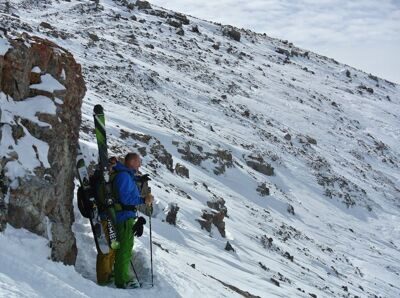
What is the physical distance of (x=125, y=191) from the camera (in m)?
7.48

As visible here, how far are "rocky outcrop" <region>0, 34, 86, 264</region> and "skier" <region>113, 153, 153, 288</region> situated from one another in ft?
2.28

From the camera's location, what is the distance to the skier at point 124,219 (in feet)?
24.4

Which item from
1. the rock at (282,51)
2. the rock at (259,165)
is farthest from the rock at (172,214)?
the rock at (282,51)

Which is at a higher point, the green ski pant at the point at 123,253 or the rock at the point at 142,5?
the rock at the point at 142,5

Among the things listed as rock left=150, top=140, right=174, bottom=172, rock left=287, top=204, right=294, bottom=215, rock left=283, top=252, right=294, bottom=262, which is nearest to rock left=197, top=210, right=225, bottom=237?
rock left=283, top=252, right=294, bottom=262

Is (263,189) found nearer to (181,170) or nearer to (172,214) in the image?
(181,170)

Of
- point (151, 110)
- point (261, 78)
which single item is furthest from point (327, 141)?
point (151, 110)

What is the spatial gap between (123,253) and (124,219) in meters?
0.49

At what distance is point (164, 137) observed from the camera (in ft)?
74.4

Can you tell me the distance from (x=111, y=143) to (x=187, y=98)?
55.8 ft

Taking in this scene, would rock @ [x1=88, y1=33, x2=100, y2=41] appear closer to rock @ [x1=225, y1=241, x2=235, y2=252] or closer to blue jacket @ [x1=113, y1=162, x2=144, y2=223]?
rock @ [x1=225, y1=241, x2=235, y2=252]

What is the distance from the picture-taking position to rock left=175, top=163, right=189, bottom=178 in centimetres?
1975

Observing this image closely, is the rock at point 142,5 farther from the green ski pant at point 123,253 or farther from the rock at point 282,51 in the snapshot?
the green ski pant at point 123,253

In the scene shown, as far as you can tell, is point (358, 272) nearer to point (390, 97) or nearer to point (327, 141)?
point (327, 141)
